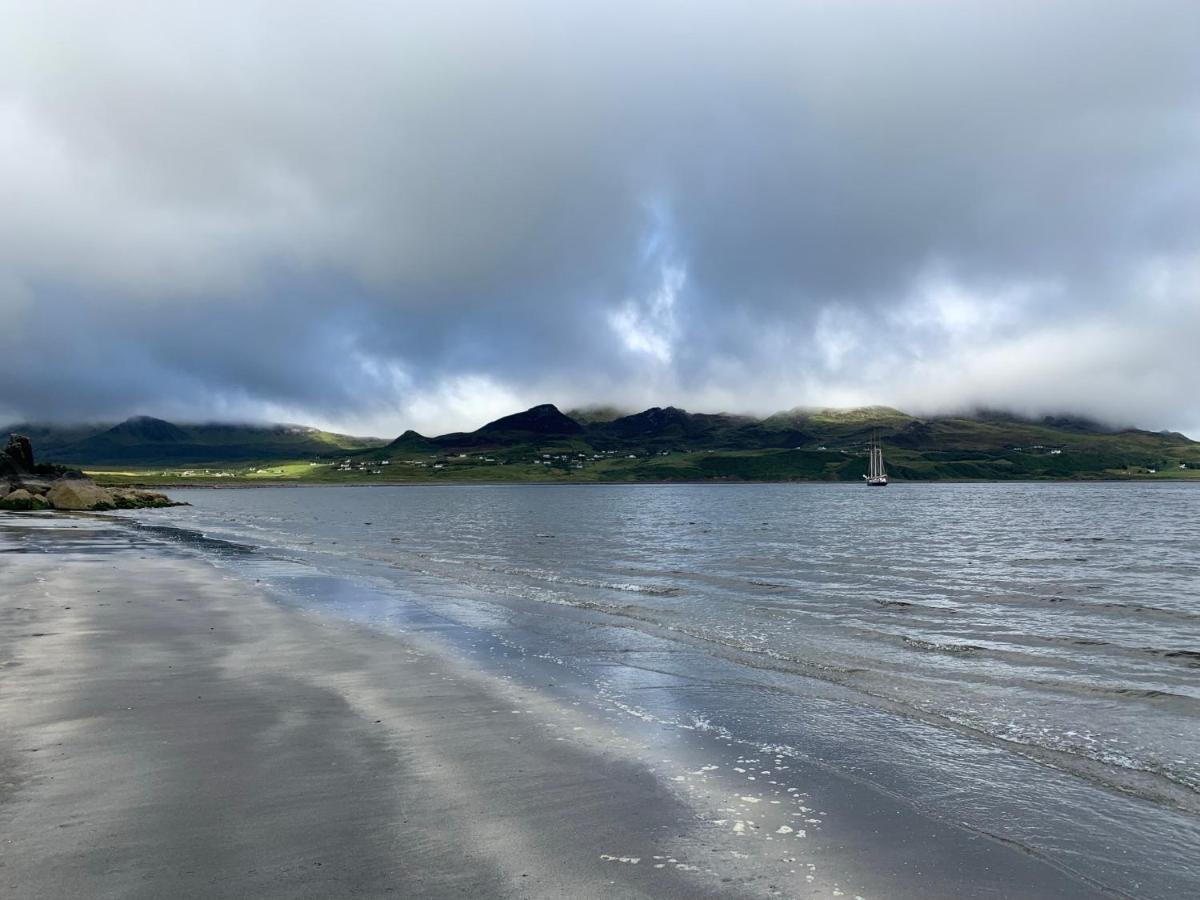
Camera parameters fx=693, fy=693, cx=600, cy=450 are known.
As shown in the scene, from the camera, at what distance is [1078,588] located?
36656 mm

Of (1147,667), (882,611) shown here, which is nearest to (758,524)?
(882,611)

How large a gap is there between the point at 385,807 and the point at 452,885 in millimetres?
2521

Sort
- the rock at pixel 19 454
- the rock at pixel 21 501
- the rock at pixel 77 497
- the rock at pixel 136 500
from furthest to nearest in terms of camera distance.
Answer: the rock at pixel 19 454, the rock at pixel 136 500, the rock at pixel 77 497, the rock at pixel 21 501

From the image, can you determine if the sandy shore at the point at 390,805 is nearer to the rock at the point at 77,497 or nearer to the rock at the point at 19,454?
the rock at the point at 77,497

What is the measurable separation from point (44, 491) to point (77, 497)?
6.74 meters

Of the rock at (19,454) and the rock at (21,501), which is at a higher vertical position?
the rock at (19,454)

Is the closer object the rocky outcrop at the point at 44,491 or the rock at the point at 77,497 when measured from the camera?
the rocky outcrop at the point at 44,491

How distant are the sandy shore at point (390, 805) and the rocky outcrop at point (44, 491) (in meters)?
103

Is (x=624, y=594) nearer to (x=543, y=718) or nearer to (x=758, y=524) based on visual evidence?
(x=543, y=718)

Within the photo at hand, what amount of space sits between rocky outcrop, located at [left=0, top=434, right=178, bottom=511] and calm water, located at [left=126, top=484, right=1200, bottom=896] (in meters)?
70.6

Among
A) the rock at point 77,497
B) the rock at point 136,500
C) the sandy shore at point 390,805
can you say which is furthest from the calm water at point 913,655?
the rock at point 136,500

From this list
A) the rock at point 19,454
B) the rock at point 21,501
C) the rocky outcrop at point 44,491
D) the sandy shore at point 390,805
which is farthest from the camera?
the rock at point 19,454

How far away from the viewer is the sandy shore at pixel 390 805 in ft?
25.6

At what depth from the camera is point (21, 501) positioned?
95062 mm
